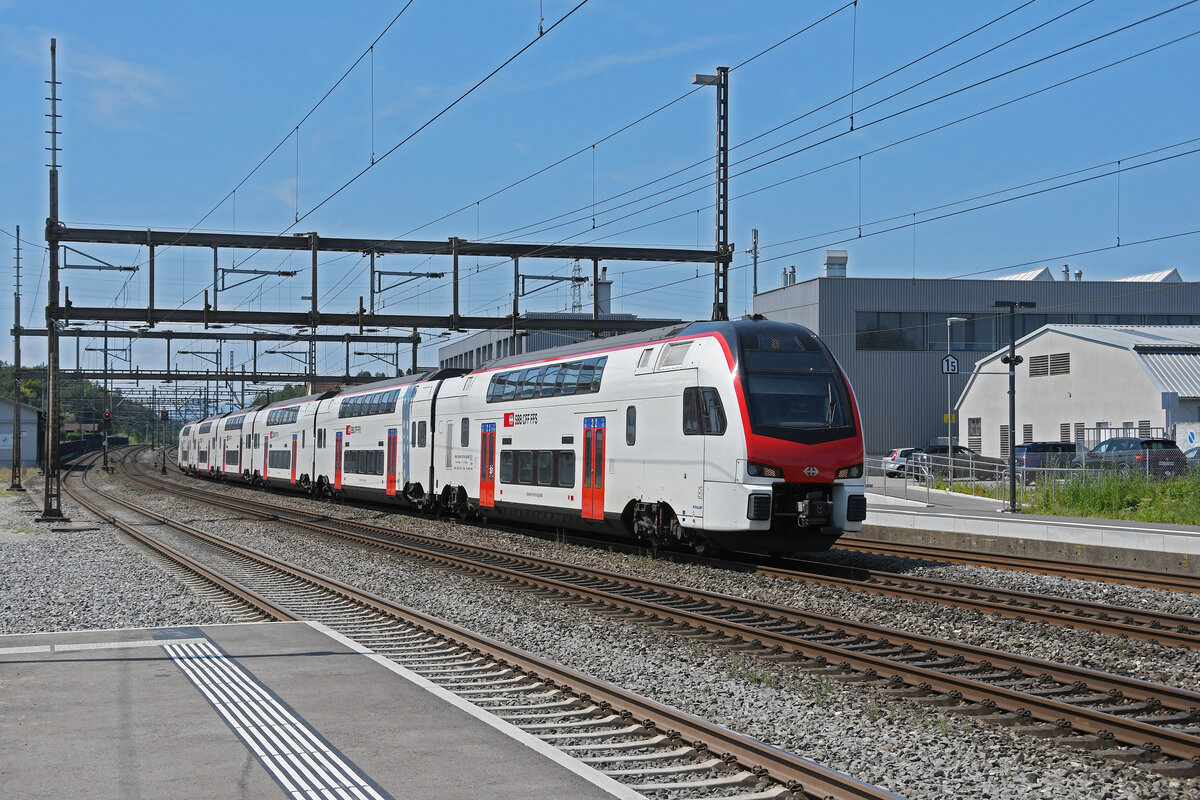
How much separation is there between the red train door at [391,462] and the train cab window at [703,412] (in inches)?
632

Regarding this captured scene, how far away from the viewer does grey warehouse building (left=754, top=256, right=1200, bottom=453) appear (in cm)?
5994

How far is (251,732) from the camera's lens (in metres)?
7.12

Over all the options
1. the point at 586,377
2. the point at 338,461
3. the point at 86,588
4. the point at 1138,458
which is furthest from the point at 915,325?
the point at 86,588

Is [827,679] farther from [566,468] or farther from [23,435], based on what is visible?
[23,435]

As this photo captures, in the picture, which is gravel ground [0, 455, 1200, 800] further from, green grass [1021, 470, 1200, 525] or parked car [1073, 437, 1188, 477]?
parked car [1073, 437, 1188, 477]

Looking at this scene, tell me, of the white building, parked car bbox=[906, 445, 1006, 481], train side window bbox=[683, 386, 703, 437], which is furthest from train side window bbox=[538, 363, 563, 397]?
the white building

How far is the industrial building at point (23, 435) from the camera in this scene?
261ft

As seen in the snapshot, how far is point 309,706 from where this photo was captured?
7.93m

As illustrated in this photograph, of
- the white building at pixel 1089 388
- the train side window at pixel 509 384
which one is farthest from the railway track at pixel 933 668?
the white building at pixel 1089 388

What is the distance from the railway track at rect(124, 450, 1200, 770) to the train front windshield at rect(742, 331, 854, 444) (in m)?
3.12

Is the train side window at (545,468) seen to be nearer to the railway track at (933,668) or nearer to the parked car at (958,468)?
the railway track at (933,668)

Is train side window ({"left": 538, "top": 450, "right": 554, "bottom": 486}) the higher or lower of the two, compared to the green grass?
higher

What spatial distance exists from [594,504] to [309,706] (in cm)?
1227

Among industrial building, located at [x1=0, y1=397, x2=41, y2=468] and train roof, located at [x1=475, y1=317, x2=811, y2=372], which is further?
industrial building, located at [x1=0, y1=397, x2=41, y2=468]
